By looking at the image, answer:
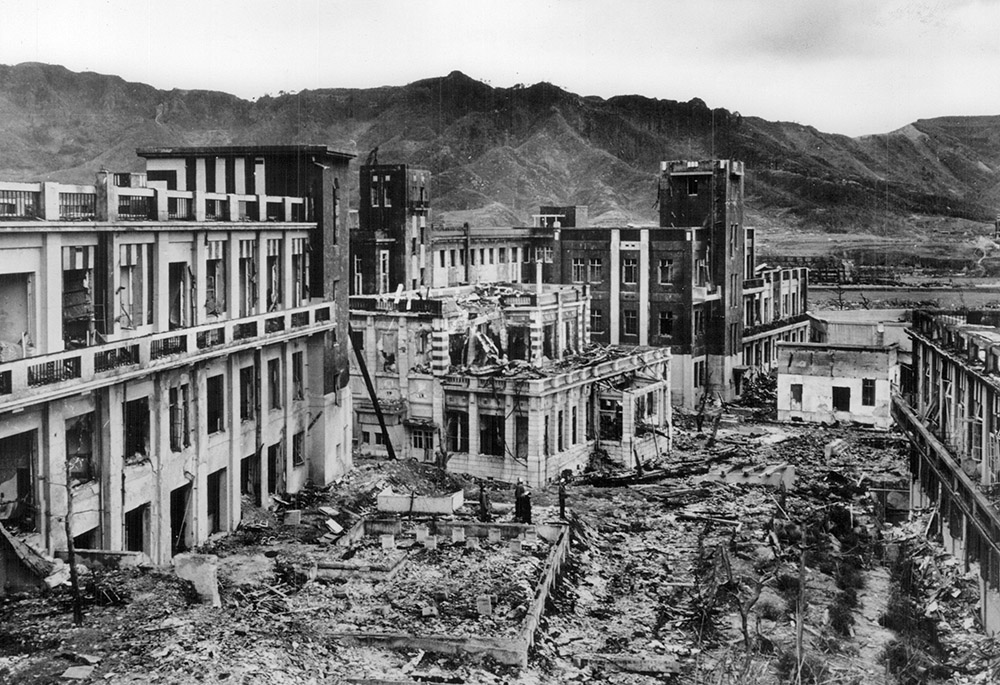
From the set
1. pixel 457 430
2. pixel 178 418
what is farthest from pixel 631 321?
pixel 178 418

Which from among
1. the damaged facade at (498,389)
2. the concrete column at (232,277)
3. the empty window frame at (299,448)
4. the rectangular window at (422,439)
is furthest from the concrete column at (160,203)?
the rectangular window at (422,439)

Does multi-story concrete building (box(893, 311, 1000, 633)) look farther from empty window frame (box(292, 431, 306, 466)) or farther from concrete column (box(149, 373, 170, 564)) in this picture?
empty window frame (box(292, 431, 306, 466))

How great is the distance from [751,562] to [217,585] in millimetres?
18227

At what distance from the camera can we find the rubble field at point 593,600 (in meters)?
21.2

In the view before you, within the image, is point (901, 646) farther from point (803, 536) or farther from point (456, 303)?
point (456, 303)

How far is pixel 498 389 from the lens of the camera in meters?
47.6

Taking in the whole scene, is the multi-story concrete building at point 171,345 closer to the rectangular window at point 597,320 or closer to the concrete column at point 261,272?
the concrete column at point 261,272

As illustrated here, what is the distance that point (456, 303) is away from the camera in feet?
172

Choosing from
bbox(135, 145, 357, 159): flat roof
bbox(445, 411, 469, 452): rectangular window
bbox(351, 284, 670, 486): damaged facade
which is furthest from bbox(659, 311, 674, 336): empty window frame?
bbox(135, 145, 357, 159): flat roof

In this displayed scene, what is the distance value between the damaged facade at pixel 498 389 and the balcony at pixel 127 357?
10.6 meters

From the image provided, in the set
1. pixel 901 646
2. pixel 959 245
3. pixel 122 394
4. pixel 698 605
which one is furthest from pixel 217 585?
pixel 959 245

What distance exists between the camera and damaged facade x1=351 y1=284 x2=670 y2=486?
1884 inches

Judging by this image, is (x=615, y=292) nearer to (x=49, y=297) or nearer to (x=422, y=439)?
(x=422, y=439)

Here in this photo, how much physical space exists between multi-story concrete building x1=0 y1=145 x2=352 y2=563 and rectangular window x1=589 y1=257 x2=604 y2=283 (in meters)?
31.8
